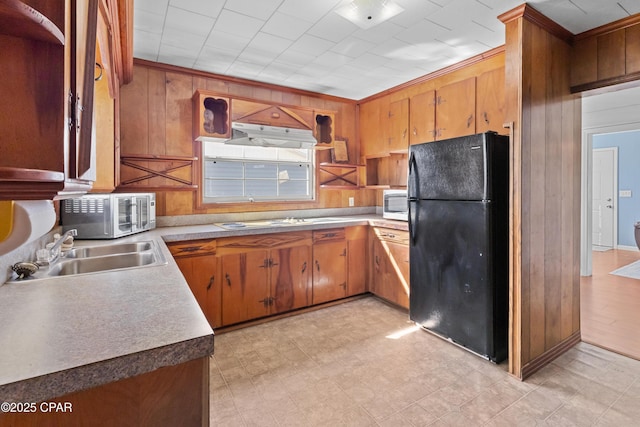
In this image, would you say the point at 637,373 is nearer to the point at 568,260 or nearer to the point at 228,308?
the point at 568,260

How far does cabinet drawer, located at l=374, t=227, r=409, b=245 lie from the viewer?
3.27 m

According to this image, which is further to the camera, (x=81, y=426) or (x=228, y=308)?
(x=228, y=308)

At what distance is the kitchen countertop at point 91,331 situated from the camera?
2.28ft

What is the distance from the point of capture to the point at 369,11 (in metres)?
2.16

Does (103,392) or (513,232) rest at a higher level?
(513,232)

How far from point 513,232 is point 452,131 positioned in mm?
1307

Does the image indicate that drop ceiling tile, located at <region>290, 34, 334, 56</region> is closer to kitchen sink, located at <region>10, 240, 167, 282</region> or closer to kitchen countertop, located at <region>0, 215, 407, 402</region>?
kitchen sink, located at <region>10, 240, 167, 282</region>

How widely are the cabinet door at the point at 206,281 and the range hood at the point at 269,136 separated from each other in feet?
4.02

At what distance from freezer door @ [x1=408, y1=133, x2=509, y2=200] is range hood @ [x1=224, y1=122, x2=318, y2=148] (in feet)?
3.99

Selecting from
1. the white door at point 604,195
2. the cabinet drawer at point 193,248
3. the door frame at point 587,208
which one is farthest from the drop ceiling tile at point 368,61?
the white door at point 604,195

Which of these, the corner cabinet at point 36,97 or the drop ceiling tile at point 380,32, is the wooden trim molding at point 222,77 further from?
the corner cabinet at point 36,97

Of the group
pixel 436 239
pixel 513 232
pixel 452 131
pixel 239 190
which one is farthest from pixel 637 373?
pixel 239 190

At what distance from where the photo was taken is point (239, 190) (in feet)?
11.9

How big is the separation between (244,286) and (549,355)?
8.17 feet
